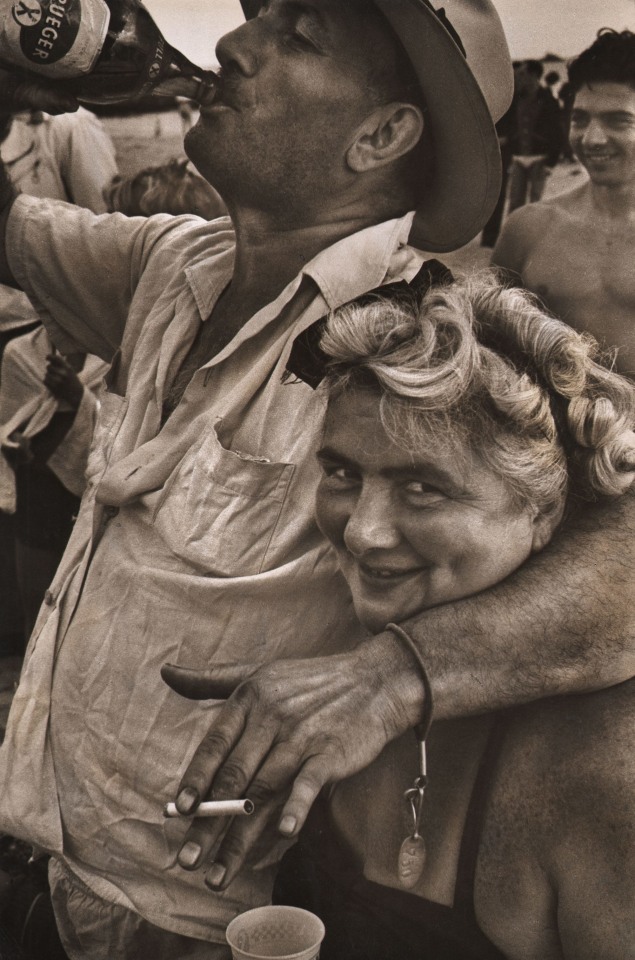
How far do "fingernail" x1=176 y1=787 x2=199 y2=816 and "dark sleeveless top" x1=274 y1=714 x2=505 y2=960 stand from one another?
10.2 inches

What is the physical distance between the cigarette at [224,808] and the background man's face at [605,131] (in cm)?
136

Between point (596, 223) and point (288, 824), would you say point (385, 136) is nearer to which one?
point (596, 223)

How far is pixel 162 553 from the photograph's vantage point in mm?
2539

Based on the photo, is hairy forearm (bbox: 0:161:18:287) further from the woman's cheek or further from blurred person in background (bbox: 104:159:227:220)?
the woman's cheek

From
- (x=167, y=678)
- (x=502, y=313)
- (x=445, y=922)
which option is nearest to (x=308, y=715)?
(x=167, y=678)

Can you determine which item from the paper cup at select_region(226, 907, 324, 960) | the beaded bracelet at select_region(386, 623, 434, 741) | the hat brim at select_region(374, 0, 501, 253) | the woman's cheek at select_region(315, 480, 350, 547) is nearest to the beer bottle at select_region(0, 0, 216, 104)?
the hat brim at select_region(374, 0, 501, 253)

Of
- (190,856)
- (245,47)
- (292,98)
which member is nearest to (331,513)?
(190,856)

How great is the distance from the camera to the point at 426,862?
2.43 m

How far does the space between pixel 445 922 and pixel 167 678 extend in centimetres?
74

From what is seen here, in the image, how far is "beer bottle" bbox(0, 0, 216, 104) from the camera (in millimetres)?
2408

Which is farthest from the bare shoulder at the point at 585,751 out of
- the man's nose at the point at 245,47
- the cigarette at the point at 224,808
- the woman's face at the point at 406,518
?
the man's nose at the point at 245,47

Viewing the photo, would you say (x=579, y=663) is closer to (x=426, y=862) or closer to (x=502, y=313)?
(x=426, y=862)

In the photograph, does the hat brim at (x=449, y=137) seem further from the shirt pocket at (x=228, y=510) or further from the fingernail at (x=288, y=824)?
the fingernail at (x=288, y=824)

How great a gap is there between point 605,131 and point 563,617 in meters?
0.93
